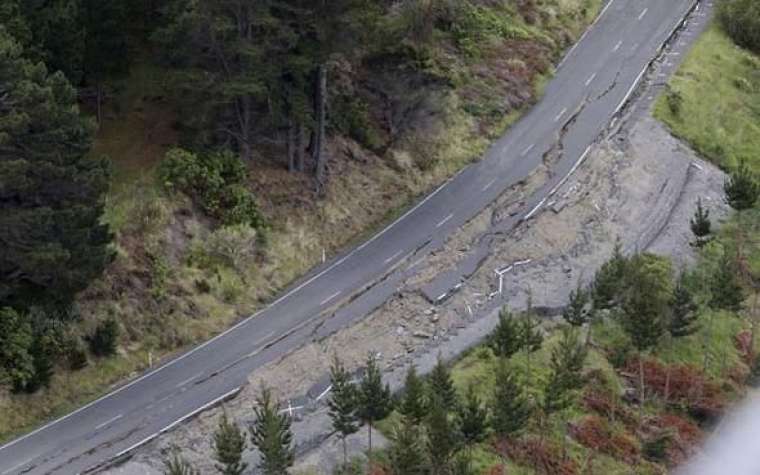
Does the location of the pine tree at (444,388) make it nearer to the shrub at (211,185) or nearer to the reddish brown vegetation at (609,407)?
the reddish brown vegetation at (609,407)

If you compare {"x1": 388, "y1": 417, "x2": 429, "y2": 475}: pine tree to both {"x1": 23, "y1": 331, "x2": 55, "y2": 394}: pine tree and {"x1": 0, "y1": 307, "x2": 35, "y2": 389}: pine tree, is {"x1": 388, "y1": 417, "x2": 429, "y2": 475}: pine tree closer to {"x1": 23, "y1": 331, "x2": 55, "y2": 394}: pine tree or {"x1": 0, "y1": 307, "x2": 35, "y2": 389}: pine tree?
{"x1": 23, "y1": 331, "x2": 55, "y2": 394}: pine tree

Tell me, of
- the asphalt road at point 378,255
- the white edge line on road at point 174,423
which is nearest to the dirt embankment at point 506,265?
the white edge line on road at point 174,423

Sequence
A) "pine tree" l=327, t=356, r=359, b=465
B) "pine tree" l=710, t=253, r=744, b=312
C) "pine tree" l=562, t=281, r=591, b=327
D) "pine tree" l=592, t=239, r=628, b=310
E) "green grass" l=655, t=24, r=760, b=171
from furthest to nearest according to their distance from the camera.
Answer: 1. "green grass" l=655, t=24, r=760, b=171
2. "pine tree" l=710, t=253, r=744, b=312
3. "pine tree" l=592, t=239, r=628, b=310
4. "pine tree" l=562, t=281, r=591, b=327
5. "pine tree" l=327, t=356, r=359, b=465

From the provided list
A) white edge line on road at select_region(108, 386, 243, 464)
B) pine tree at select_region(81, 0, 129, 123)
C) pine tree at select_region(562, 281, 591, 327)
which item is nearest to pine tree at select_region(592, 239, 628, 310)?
pine tree at select_region(562, 281, 591, 327)

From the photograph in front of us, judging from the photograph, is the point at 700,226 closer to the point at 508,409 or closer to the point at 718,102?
the point at 718,102

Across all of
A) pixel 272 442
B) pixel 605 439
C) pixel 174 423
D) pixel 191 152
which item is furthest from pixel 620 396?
pixel 191 152

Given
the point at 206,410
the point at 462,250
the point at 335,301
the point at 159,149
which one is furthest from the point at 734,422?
the point at 159,149
